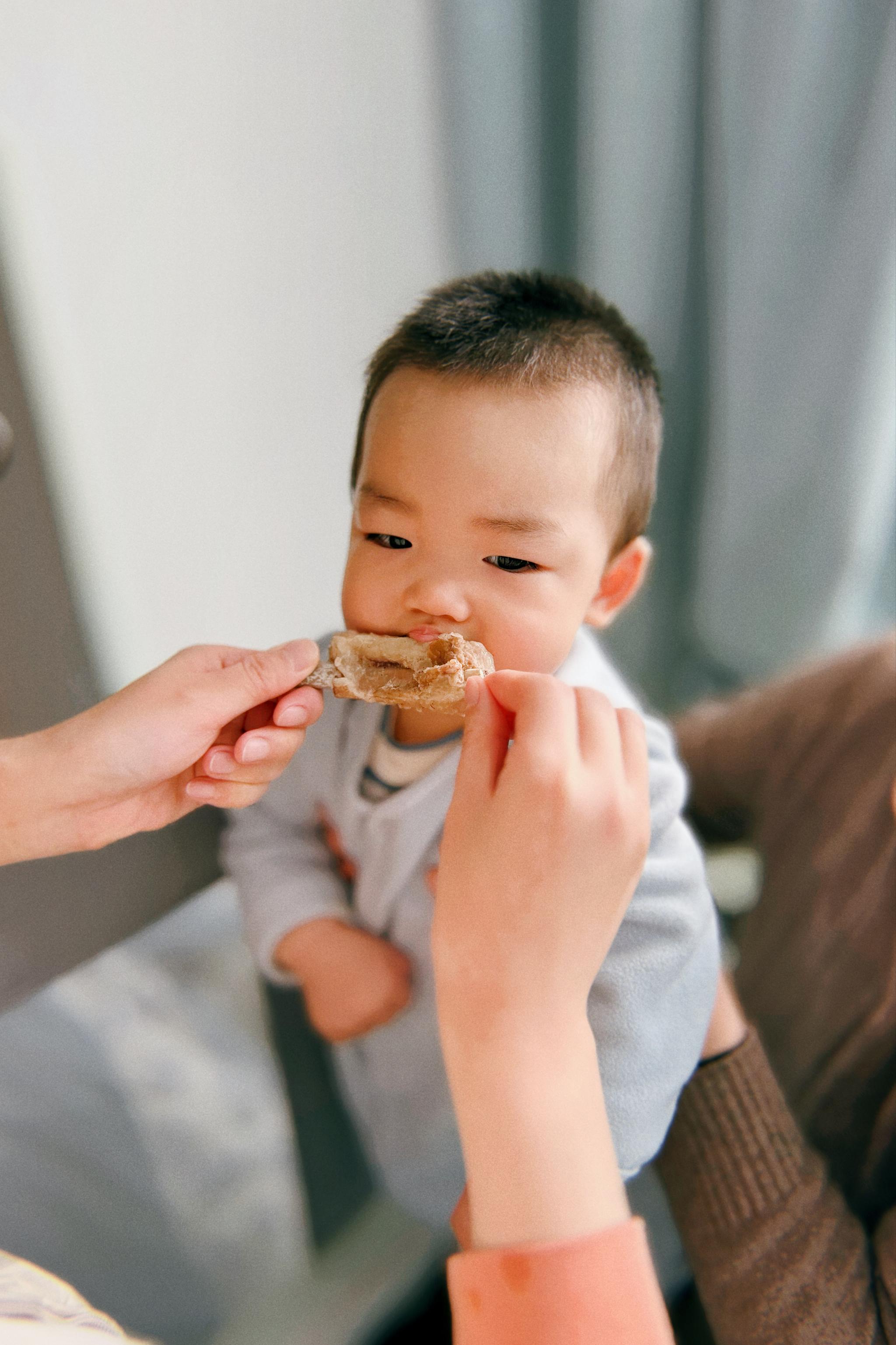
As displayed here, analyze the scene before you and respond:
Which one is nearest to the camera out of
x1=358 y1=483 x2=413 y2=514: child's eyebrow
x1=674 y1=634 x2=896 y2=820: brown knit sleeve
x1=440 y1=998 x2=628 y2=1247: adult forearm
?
x1=440 y1=998 x2=628 y2=1247: adult forearm

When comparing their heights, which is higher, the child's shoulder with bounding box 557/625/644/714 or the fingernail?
the fingernail

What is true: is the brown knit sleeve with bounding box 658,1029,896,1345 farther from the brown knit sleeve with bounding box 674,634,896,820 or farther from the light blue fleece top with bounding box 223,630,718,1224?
the brown knit sleeve with bounding box 674,634,896,820

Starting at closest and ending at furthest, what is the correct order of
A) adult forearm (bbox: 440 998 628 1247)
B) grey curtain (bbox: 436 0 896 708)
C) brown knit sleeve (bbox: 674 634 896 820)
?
adult forearm (bbox: 440 998 628 1247) → grey curtain (bbox: 436 0 896 708) → brown knit sleeve (bbox: 674 634 896 820)

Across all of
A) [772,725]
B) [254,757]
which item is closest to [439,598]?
[254,757]

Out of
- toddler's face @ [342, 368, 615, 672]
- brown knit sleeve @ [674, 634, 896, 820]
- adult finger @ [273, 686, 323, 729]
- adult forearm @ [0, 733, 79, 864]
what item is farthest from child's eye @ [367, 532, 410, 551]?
brown knit sleeve @ [674, 634, 896, 820]

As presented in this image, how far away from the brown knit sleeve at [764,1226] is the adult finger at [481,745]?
1.20 feet

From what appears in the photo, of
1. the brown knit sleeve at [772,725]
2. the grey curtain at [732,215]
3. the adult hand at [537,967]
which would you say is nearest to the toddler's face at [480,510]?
the adult hand at [537,967]

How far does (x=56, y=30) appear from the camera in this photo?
464 millimetres

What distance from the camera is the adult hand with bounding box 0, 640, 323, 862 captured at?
1.69ft

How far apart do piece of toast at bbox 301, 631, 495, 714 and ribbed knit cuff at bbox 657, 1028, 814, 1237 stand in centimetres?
39

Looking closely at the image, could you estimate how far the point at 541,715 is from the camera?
1.39 feet

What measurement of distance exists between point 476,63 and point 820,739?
668mm

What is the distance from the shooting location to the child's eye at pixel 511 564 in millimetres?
511

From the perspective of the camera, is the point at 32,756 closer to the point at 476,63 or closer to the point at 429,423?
the point at 429,423
